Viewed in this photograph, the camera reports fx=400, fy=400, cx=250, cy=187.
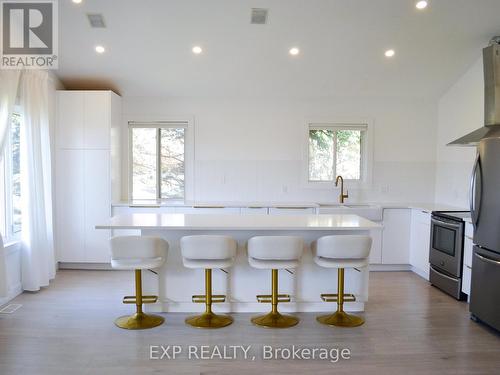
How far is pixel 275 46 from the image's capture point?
4.58 metres

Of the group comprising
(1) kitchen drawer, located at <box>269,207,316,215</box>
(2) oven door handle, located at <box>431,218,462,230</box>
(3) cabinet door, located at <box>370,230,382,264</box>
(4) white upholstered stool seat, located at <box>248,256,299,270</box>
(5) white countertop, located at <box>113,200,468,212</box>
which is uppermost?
(5) white countertop, located at <box>113,200,468,212</box>

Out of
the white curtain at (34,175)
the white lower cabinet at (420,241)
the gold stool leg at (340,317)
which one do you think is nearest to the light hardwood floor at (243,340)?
the gold stool leg at (340,317)

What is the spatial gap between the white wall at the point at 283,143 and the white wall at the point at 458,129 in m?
0.15

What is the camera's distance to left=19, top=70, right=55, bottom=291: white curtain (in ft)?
13.5

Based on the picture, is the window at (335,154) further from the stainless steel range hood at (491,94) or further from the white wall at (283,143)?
the stainless steel range hood at (491,94)

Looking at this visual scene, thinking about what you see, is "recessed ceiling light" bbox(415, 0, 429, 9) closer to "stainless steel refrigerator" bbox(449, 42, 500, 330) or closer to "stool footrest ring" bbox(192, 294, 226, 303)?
"stainless steel refrigerator" bbox(449, 42, 500, 330)

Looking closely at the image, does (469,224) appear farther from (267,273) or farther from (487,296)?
(267,273)

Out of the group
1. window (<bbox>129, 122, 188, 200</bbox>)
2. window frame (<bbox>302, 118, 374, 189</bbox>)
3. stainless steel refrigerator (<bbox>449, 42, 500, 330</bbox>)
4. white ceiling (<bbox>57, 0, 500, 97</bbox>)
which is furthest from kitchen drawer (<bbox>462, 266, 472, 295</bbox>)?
window (<bbox>129, 122, 188, 200</bbox>)

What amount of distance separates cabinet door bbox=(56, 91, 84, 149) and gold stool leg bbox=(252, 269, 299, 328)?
3163 mm

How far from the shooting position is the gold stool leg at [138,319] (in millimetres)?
3373

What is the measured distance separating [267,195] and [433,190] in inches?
93.8

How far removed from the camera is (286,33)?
4.35 m

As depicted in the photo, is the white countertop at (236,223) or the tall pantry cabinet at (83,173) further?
the tall pantry cabinet at (83,173)

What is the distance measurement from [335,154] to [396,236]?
1.44m
